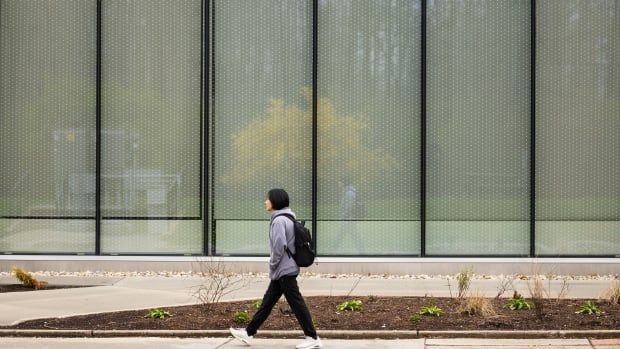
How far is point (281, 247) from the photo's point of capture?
38.1 feet

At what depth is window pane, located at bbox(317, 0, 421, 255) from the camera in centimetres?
1867

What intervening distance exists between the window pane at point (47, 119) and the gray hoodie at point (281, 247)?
7964 mm

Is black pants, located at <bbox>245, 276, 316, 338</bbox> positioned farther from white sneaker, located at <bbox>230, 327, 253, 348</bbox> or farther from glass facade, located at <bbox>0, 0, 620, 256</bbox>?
glass facade, located at <bbox>0, 0, 620, 256</bbox>

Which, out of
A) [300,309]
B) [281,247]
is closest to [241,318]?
[300,309]

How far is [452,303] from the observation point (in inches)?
569

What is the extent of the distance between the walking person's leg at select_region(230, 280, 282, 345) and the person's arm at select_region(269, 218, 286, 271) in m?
0.24

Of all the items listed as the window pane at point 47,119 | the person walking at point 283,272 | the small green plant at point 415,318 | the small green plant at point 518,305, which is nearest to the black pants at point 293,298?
the person walking at point 283,272

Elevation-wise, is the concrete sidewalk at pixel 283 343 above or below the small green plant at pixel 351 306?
below

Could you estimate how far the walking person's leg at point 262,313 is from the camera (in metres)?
11.7

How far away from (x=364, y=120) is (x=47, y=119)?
5643mm

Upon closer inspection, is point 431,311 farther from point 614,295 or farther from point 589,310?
point 614,295

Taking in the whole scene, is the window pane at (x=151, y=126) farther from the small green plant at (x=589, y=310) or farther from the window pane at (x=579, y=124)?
the small green plant at (x=589, y=310)

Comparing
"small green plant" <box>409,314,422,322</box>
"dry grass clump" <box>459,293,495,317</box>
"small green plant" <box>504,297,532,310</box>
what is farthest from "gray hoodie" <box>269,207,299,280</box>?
"small green plant" <box>504,297,532,310</box>

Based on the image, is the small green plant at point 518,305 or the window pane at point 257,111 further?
the window pane at point 257,111
